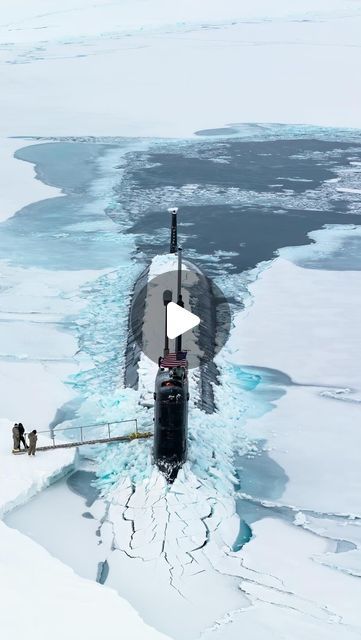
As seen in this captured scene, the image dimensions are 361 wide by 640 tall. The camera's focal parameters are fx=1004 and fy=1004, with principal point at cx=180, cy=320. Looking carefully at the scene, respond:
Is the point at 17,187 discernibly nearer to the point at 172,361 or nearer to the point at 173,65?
the point at 172,361

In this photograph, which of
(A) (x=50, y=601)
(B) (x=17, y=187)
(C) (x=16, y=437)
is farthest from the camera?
(B) (x=17, y=187)

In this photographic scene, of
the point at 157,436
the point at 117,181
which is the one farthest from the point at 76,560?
the point at 117,181

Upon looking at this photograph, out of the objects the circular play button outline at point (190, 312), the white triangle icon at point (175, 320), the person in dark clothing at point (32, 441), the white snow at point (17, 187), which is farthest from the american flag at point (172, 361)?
the white snow at point (17, 187)

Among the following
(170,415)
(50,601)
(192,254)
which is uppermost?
(170,415)

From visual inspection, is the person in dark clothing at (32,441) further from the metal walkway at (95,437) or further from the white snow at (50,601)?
the white snow at (50,601)

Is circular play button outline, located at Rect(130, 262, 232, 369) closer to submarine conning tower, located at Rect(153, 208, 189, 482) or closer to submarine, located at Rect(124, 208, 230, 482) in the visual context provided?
submarine, located at Rect(124, 208, 230, 482)

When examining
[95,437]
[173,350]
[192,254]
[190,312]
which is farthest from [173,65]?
[95,437]

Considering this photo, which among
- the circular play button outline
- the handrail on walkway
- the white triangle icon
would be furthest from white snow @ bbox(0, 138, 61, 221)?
the white triangle icon
